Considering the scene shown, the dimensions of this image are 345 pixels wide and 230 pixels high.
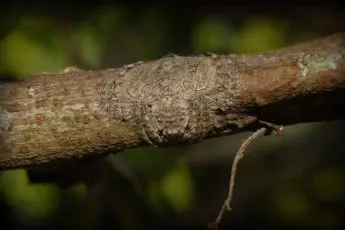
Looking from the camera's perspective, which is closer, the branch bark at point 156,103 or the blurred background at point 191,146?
the branch bark at point 156,103

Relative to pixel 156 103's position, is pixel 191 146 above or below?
below

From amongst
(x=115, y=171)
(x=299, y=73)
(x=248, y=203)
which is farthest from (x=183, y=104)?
(x=248, y=203)

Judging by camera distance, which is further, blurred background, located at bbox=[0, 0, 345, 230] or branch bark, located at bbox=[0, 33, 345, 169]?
blurred background, located at bbox=[0, 0, 345, 230]

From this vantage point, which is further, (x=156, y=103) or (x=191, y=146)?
(x=191, y=146)

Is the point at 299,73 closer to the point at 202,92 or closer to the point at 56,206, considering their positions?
the point at 202,92
